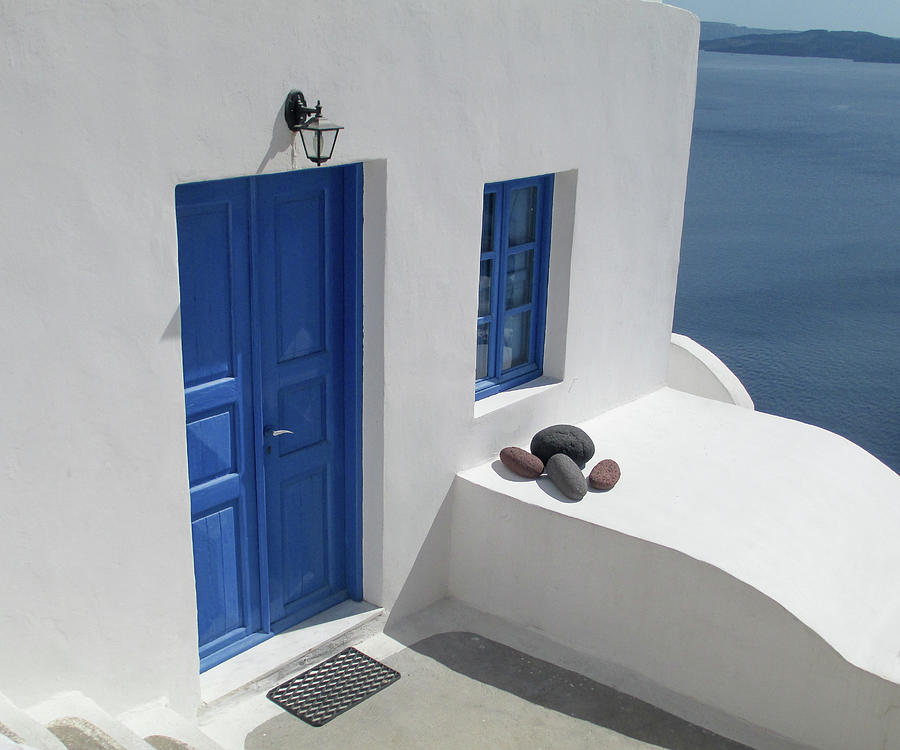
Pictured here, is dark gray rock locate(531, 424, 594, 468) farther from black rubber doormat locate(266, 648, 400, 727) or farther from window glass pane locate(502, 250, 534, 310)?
black rubber doormat locate(266, 648, 400, 727)

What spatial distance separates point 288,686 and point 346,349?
1.72 m

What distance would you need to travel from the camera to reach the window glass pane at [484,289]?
6281 mm

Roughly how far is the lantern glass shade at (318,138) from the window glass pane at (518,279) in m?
2.00

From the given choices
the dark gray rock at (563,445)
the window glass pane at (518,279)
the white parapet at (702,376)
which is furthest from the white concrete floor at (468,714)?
the white parapet at (702,376)

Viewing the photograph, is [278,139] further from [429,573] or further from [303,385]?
[429,573]

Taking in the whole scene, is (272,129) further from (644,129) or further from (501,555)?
(644,129)

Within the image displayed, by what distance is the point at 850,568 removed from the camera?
5863 millimetres

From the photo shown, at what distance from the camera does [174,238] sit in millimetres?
4246

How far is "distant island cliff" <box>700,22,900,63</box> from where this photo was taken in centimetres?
8688

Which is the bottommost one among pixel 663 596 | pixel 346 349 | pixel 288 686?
pixel 288 686

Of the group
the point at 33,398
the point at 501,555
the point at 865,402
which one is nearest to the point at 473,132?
the point at 501,555

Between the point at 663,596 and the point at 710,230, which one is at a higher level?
the point at 663,596

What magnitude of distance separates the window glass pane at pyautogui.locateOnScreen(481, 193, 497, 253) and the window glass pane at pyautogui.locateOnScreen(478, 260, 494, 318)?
97 millimetres

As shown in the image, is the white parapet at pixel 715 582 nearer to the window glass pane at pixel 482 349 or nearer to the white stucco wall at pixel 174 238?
the white stucco wall at pixel 174 238
